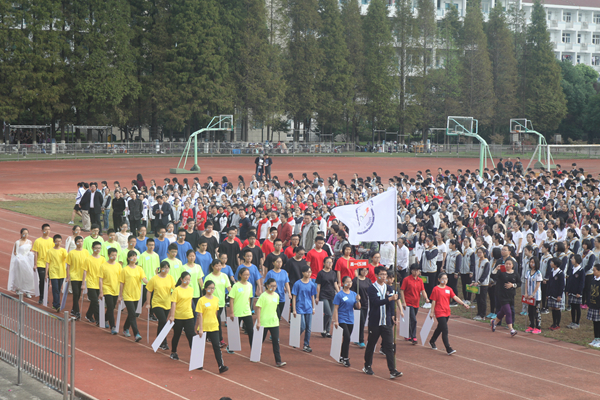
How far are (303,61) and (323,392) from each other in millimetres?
53094

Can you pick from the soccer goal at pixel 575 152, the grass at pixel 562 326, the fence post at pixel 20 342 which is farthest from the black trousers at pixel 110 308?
the soccer goal at pixel 575 152

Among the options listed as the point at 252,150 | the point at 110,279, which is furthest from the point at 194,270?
the point at 252,150

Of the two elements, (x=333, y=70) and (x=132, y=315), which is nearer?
(x=132, y=315)

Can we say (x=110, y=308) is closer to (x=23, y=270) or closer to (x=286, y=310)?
(x=286, y=310)

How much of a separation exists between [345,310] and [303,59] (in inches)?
2046

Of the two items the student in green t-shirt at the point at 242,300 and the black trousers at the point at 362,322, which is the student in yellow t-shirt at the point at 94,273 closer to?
the student in green t-shirt at the point at 242,300

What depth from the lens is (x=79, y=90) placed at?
50.2m

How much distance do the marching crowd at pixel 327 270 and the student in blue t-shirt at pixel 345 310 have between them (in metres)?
0.02

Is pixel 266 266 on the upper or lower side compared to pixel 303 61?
lower

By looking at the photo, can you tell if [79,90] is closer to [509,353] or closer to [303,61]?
[303,61]

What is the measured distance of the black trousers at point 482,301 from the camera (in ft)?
41.1

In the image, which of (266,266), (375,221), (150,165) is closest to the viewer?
(375,221)

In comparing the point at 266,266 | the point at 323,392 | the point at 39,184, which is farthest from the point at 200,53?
the point at 323,392

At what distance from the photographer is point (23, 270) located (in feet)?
43.4
